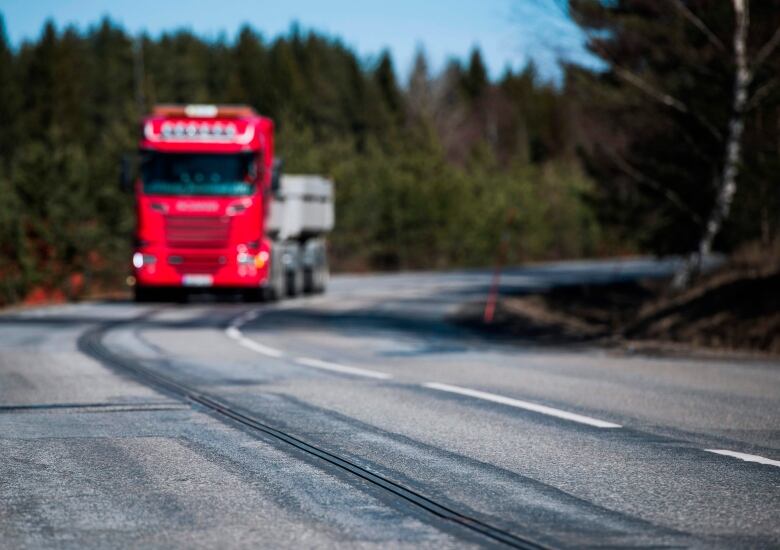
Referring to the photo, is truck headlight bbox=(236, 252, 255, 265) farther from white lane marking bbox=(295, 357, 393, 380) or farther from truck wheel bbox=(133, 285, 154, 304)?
white lane marking bbox=(295, 357, 393, 380)

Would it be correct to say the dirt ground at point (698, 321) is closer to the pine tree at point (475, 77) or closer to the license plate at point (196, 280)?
the license plate at point (196, 280)

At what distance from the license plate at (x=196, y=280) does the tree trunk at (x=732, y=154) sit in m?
9.44

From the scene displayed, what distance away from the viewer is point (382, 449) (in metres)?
7.61

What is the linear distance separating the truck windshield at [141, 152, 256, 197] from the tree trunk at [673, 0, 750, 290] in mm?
9008

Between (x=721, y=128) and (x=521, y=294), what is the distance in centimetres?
1144

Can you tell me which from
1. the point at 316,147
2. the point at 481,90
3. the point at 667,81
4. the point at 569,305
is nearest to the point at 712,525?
the point at 667,81

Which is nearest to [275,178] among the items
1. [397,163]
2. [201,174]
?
[201,174]

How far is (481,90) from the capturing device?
14388cm

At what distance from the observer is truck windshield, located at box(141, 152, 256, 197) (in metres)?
25.8

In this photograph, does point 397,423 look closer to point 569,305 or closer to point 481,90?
point 569,305

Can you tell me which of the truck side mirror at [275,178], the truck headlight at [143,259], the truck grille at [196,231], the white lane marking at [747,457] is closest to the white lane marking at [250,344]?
the truck grille at [196,231]

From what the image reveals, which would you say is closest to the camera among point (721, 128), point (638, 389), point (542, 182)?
point (638, 389)

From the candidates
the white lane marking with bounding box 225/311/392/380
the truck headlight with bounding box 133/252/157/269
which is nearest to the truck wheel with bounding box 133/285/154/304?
the truck headlight with bounding box 133/252/157/269

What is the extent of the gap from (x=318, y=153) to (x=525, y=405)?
41.0 metres
